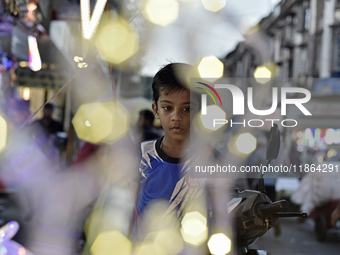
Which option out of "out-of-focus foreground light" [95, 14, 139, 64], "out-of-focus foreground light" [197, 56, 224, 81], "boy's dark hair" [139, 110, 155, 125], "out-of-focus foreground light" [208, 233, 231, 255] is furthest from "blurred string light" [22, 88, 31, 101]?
"out-of-focus foreground light" [208, 233, 231, 255]

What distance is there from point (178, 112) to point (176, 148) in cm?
14

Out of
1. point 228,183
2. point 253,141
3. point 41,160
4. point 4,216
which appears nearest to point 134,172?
point 228,183

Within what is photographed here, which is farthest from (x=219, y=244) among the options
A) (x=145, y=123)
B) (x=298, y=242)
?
(x=298, y=242)

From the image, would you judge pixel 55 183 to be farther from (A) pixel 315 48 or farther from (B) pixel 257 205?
(A) pixel 315 48

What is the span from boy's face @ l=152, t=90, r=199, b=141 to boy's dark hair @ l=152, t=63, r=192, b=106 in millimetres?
19

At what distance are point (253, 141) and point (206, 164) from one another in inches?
17.4

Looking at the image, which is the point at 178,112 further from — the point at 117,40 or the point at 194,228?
the point at 117,40

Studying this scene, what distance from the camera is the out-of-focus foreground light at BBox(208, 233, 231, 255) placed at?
2.74 feet

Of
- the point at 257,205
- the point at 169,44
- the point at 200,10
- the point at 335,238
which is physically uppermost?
the point at 200,10

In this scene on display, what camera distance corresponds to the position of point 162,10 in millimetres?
1314

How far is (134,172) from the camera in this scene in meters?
1.08

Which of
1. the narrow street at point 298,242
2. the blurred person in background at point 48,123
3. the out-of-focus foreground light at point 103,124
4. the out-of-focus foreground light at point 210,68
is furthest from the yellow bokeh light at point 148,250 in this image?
the blurred person in background at point 48,123

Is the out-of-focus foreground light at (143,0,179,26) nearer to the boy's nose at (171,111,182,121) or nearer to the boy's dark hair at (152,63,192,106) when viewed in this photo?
the boy's dark hair at (152,63,192,106)

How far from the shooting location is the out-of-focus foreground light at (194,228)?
0.90 meters
